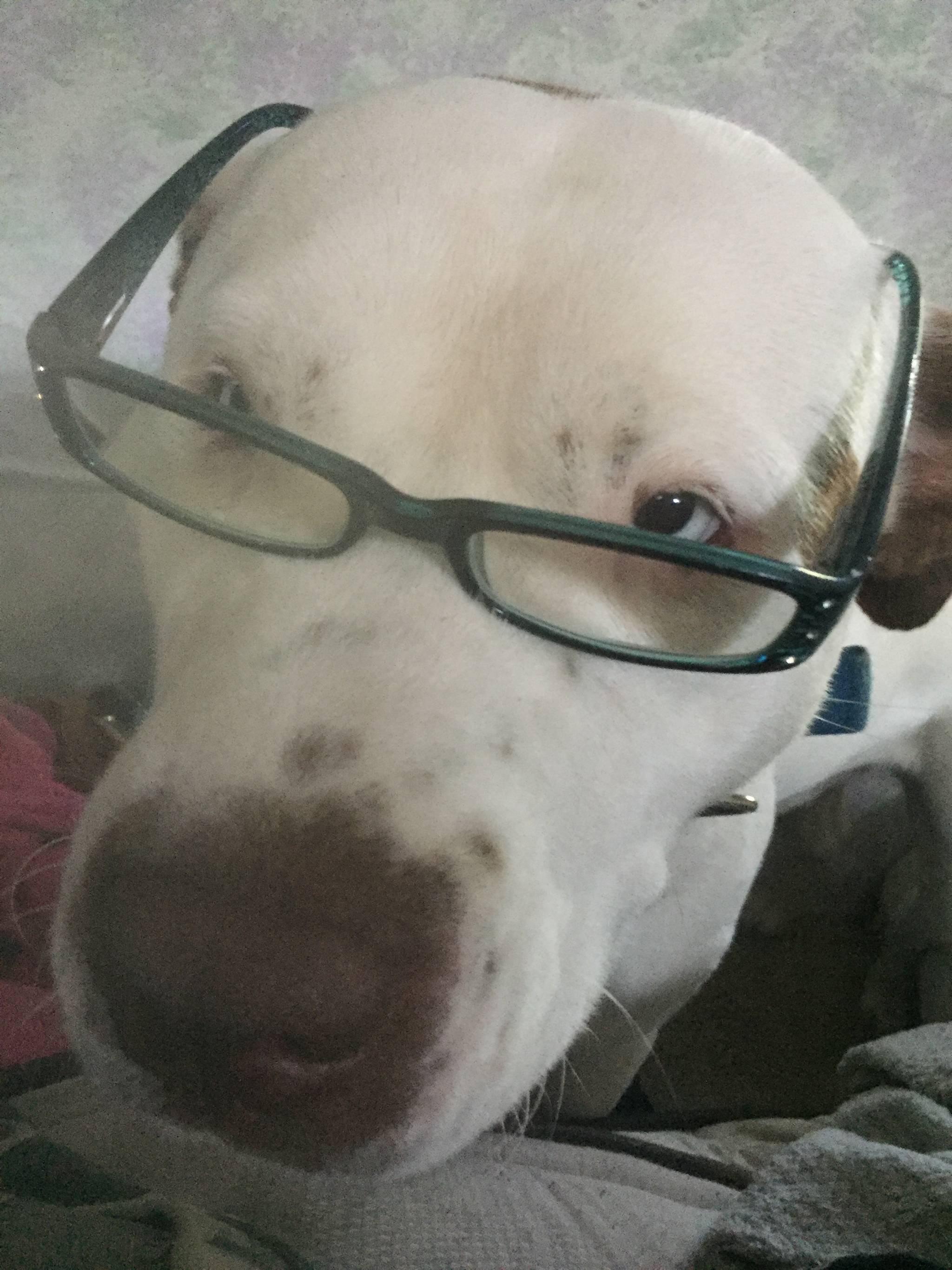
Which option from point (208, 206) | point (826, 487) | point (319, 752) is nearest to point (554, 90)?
point (208, 206)

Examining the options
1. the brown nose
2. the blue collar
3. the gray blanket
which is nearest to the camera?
the brown nose

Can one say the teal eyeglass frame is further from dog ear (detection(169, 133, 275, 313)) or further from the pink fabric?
the pink fabric

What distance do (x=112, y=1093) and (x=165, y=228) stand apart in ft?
2.52

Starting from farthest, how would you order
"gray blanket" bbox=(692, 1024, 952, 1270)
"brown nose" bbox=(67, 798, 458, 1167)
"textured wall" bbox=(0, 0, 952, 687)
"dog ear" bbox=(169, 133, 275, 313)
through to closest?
"textured wall" bbox=(0, 0, 952, 687) → "dog ear" bbox=(169, 133, 275, 313) → "gray blanket" bbox=(692, 1024, 952, 1270) → "brown nose" bbox=(67, 798, 458, 1167)

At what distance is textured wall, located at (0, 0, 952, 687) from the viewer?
1.44 m

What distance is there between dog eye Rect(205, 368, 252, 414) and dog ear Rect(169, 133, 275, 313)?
0.29 m

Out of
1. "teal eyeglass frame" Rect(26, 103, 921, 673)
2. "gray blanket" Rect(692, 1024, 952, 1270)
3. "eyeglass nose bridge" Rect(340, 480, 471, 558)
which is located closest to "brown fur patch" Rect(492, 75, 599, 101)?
"teal eyeglass frame" Rect(26, 103, 921, 673)

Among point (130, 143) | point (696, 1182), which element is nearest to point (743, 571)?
point (696, 1182)

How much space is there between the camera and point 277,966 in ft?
1.64

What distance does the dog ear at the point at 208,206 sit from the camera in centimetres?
100

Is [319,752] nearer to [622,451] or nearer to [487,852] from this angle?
[487,852]

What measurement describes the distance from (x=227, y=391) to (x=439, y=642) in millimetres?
307

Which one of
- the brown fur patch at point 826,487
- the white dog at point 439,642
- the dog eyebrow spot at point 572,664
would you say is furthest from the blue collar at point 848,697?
the dog eyebrow spot at point 572,664

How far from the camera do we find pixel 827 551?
74 cm
